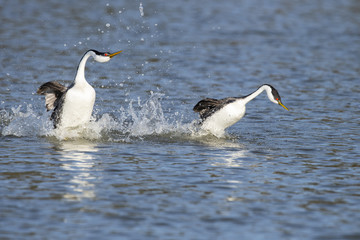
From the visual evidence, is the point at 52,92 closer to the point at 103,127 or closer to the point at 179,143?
the point at 103,127

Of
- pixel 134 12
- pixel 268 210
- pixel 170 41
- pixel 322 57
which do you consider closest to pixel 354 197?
pixel 268 210

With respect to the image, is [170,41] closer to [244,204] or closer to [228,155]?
[228,155]

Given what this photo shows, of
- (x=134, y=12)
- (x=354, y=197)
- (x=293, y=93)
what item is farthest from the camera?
(x=134, y=12)

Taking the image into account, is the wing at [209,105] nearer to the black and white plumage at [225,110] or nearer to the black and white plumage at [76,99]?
the black and white plumage at [225,110]

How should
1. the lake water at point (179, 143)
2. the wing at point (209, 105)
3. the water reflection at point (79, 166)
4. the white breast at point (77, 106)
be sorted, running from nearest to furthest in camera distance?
the lake water at point (179, 143) < the water reflection at point (79, 166) < the white breast at point (77, 106) < the wing at point (209, 105)

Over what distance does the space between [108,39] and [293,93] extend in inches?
377

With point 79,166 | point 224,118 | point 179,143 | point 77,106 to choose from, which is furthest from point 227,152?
point 77,106

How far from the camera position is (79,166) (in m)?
10.8

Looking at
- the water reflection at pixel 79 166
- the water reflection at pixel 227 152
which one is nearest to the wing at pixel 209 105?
the water reflection at pixel 227 152

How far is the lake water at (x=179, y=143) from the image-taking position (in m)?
8.49

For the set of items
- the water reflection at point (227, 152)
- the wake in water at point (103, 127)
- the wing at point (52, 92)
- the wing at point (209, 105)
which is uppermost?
the wing at point (52, 92)

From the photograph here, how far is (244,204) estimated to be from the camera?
360 inches

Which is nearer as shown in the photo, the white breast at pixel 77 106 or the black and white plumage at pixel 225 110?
the white breast at pixel 77 106

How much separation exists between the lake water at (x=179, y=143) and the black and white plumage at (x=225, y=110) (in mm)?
252
